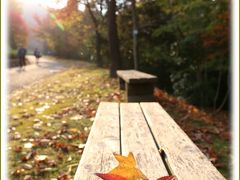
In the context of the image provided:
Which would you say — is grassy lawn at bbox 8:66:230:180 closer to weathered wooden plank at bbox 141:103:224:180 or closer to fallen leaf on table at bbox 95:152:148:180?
weathered wooden plank at bbox 141:103:224:180

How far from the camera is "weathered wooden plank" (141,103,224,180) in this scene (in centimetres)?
192

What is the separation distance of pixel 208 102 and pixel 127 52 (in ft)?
19.9

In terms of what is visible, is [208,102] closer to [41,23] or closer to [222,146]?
[222,146]

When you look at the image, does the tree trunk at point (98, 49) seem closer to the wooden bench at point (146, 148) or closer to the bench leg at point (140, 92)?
the bench leg at point (140, 92)

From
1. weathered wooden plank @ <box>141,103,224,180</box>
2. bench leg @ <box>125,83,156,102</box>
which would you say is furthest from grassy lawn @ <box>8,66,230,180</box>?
weathered wooden plank @ <box>141,103,224,180</box>

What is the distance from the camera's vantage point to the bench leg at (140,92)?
272 inches

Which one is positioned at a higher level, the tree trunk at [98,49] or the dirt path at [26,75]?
the tree trunk at [98,49]

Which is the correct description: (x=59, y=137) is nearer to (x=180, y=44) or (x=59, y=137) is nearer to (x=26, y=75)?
(x=180, y=44)

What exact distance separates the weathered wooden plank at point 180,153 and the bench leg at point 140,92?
3369 millimetres

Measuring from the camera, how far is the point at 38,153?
4.34m

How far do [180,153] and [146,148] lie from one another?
0.23 m

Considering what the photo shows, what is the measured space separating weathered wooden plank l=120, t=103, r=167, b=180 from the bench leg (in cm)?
304

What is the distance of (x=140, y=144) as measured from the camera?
253 cm

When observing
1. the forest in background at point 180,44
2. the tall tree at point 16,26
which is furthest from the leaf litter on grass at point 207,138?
the tall tree at point 16,26
